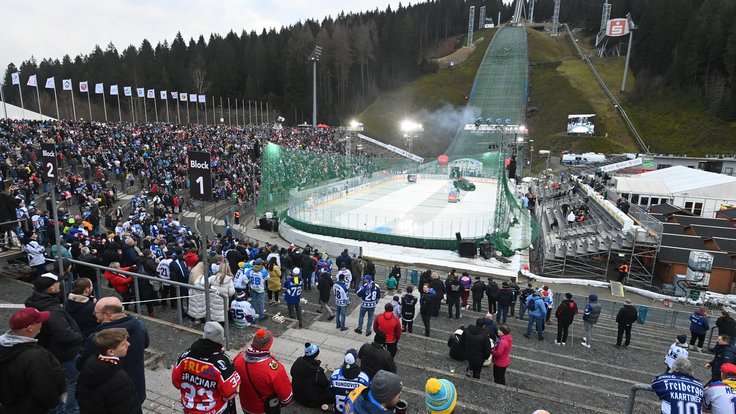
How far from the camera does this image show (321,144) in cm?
5388

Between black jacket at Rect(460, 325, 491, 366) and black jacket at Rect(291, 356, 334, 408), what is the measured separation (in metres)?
3.17

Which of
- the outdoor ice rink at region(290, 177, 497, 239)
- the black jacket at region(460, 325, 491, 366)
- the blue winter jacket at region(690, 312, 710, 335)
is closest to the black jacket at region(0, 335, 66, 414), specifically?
the black jacket at region(460, 325, 491, 366)

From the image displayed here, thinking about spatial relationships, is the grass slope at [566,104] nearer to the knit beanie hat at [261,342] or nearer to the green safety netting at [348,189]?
the green safety netting at [348,189]

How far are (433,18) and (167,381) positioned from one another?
127 meters

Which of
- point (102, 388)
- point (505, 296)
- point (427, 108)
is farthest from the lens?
point (427, 108)

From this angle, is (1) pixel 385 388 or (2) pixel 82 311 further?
(2) pixel 82 311

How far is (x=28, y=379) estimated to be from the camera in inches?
126

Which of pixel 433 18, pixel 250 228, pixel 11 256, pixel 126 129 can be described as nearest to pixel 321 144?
pixel 126 129

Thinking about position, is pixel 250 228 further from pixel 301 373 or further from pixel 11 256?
pixel 301 373

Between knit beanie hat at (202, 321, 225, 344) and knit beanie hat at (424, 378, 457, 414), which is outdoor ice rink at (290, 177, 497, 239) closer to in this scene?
knit beanie hat at (424, 378, 457, 414)

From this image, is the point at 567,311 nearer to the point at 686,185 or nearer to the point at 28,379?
the point at 28,379

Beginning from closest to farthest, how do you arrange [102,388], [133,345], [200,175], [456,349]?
1. [102,388]
2. [133,345]
3. [200,175]
4. [456,349]

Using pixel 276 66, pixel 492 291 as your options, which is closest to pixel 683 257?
pixel 492 291

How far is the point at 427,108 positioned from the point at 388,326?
266 feet
